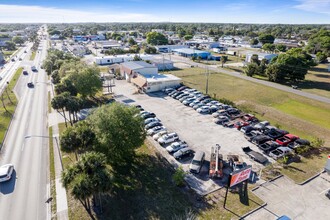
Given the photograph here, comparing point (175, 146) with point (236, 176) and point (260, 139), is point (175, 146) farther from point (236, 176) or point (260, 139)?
point (260, 139)

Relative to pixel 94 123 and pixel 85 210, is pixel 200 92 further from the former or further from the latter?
pixel 85 210

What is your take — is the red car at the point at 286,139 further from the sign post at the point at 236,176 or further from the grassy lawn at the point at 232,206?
the sign post at the point at 236,176

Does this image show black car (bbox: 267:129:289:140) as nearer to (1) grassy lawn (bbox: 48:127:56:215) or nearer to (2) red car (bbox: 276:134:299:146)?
(2) red car (bbox: 276:134:299:146)

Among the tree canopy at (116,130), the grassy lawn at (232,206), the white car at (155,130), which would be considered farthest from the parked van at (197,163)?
the white car at (155,130)

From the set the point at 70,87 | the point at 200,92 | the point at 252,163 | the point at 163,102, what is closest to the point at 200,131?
the point at 252,163

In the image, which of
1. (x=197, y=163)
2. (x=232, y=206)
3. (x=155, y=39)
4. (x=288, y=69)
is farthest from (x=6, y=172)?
(x=155, y=39)
